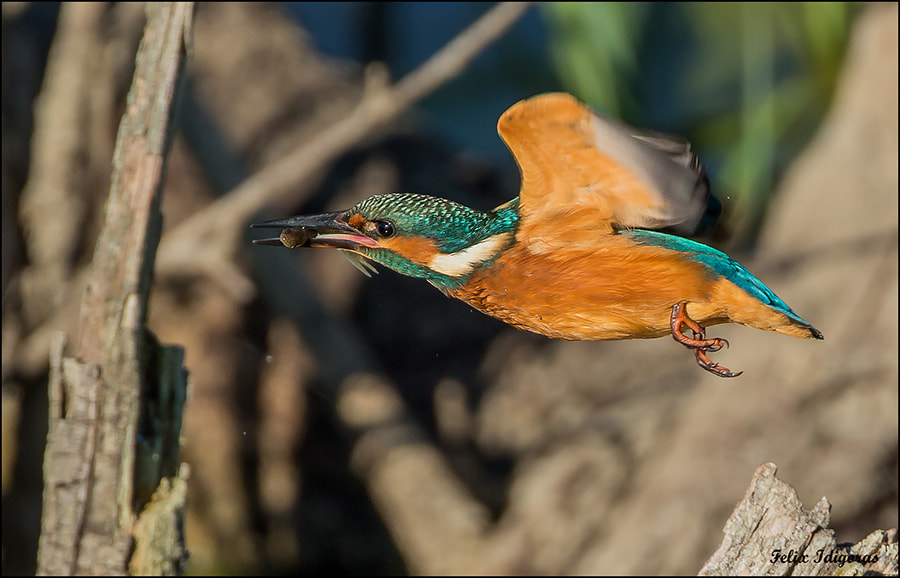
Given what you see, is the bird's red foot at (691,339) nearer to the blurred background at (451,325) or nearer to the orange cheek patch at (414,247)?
the orange cheek patch at (414,247)

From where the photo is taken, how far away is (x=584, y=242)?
167 cm

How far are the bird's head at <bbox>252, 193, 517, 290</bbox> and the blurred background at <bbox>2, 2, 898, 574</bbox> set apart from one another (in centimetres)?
154

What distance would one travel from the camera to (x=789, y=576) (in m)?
1.91

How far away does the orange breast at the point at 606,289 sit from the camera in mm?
1638

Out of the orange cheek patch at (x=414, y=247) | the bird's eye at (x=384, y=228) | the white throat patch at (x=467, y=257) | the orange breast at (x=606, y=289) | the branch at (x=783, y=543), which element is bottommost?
the branch at (x=783, y=543)

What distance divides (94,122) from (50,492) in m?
2.43

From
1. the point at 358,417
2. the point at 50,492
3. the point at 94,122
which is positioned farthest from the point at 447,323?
the point at 50,492

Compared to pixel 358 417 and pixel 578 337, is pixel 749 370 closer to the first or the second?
pixel 358 417

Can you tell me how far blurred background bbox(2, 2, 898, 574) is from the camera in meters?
3.63

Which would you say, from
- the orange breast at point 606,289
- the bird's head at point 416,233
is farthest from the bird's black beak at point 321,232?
the orange breast at point 606,289

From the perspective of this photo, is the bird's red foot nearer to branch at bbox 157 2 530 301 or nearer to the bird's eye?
the bird's eye

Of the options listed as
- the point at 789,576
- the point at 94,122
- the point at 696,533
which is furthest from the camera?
the point at 94,122

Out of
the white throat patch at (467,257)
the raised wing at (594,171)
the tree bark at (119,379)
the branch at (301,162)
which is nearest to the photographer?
the raised wing at (594,171)

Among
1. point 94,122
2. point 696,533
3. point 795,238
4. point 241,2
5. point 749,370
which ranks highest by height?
point 241,2
